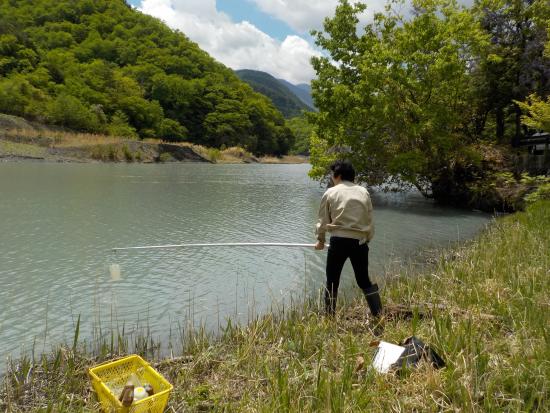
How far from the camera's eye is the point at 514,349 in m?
3.52

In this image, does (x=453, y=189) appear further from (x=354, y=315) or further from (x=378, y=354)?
(x=378, y=354)

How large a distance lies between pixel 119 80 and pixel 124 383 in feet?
230

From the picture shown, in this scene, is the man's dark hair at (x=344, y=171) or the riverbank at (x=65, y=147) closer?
the man's dark hair at (x=344, y=171)

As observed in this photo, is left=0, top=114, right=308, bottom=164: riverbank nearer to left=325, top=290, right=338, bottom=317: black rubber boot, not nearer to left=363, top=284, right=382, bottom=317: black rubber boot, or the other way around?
left=325, top=290, right=338, bottom=317: black rubber boot

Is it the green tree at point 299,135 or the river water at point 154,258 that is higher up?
the green tree at point 299,135

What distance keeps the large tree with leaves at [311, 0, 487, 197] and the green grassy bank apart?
490 inches

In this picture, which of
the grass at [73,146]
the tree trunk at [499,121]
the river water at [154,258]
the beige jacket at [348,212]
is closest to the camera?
the beige jacket at [348,212]

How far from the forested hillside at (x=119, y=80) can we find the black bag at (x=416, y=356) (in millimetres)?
49621

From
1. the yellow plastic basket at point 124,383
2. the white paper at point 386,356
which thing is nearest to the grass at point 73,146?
the yellow plastic basket at point 124,383

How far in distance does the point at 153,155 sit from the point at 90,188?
1134 inches

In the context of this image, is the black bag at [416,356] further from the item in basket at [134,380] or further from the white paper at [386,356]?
the item in basket at [134,380]

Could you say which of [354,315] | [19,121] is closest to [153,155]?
[19,121]

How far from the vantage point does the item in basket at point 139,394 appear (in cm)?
304

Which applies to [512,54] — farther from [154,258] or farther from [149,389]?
[149,389]
